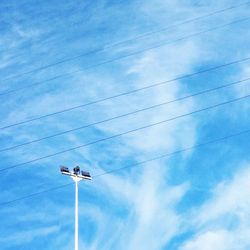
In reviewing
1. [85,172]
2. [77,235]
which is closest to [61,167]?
[85,172]

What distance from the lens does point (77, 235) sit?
46.8 m

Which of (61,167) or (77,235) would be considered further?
(61,167)

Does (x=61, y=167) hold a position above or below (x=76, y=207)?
above

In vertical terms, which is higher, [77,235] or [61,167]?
[61,167]

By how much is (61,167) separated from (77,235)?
20.2 feet

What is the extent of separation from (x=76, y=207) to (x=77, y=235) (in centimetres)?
311

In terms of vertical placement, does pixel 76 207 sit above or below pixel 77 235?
above

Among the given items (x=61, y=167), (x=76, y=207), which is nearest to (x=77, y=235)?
(x=76, y=207)

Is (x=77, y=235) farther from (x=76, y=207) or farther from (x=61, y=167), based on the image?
(x=61, y=167)

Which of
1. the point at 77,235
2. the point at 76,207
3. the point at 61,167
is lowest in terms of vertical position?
the point at 77,235

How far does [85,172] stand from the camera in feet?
169

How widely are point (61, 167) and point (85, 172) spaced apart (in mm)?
1986

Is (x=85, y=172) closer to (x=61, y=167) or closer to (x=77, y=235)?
(x=61, y=167)

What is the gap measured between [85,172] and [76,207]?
10.6 feet
